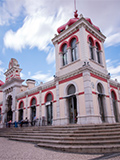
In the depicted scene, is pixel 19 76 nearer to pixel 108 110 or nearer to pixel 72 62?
pixel 72 62

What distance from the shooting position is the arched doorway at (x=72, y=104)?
13.1 m

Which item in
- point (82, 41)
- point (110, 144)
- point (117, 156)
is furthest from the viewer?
point (82, 41)

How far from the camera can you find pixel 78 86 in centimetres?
1289

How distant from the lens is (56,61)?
16.5 meters

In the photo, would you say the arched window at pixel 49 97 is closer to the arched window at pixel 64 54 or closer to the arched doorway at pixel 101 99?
the arched window at pixel 64 54

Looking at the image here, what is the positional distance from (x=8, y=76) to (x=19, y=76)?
341cm

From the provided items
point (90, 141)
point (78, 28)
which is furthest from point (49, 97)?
point (90, 141)

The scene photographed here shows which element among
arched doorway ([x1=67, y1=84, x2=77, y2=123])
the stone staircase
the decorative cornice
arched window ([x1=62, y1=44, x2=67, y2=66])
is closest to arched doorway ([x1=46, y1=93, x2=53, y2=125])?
arched doorway ([x1=67, y1=84, x2=77, y2=123])

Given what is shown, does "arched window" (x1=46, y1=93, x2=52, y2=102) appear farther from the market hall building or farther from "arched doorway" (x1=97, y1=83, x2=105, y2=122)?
"arched doorway" (x1=97, y1=83, x2=105, y2=122)

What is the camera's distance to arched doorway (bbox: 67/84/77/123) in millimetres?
13077

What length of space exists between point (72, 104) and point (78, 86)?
1908 mm

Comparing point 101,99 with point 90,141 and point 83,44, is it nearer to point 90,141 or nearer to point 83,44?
point 83,44

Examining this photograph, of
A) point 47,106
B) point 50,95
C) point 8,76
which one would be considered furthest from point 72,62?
point 8,76

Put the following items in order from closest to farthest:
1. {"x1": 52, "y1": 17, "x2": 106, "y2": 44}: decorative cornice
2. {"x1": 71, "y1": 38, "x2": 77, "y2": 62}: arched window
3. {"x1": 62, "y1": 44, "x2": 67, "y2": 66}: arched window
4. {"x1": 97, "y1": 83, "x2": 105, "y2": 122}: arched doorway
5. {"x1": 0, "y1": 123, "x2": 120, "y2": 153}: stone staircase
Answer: {"x1": 0, "y1": 123, "x2": 120, "y2": 153}: stone staircase
{"x1": 97, "y1": 83, "x2": 105, "y2": 122}: arched doorway
{"x1": 52, "y1": 17, "x2": 106, "y2": 44}: decorative cornice
{"x1": 71, "y1": 38, "x2": 77, "y2": 62}: arched window
{"x1": 62, "y1": 44, "x2": 67, "y2": 66}: arched window
